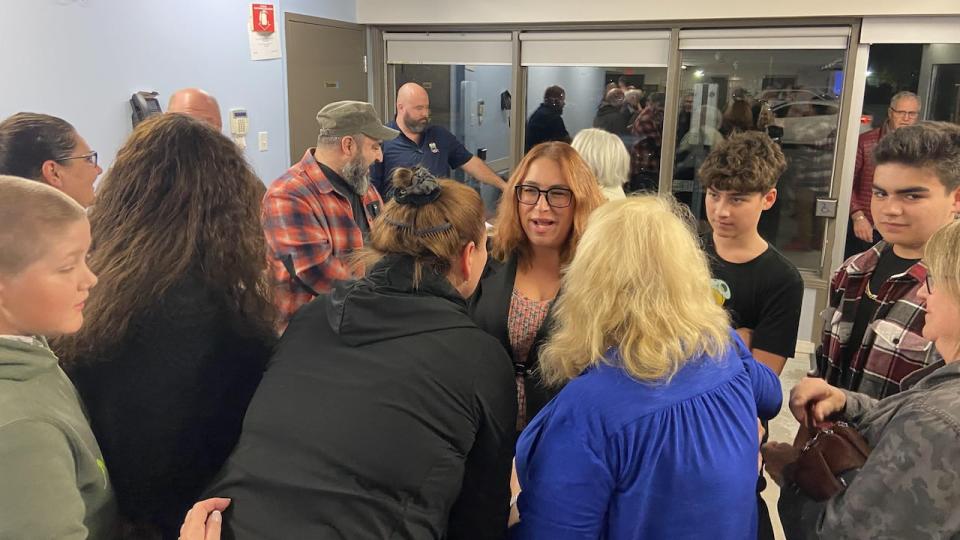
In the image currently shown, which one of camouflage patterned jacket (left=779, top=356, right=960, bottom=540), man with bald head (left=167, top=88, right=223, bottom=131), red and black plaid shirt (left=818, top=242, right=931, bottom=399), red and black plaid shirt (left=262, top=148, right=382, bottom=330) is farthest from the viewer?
man with bald head (left=167, top=88, right=223, bottom=131)

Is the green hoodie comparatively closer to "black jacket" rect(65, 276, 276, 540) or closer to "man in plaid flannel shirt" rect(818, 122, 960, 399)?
"black jacket" rect(65, 276, 276, 540)

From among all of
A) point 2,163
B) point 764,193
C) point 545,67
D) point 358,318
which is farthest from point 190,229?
point 545,67

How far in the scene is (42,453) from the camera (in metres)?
0.88

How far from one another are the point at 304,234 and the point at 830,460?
70.1 inches

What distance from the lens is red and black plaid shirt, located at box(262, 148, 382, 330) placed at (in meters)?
2.37

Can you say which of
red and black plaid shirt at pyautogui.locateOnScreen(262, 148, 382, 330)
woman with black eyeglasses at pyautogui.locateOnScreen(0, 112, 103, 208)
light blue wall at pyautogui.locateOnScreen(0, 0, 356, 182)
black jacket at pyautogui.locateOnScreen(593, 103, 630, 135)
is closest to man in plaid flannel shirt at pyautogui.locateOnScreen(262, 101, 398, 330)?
red and black plaid shirt at pyautogui.locateOnScreen(262, 148, 382, 330)

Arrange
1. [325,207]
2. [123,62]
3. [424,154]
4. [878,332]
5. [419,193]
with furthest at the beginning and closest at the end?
[424,154] → [123,62] → [325,207] → [878,332] → [419,193]

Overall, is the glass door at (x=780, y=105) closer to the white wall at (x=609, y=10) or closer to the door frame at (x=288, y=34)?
the white wall at (x=609, y=10)

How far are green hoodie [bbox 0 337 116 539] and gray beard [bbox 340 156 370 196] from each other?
163 centimetres

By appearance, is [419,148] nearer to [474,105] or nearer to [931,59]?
[474,105]

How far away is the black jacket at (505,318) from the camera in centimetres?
173

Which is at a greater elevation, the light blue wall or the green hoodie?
the light blue wall

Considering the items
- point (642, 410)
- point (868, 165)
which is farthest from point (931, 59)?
point (642, 410)

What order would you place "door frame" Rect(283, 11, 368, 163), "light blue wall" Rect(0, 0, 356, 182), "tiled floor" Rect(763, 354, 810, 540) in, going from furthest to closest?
"door frame" Rect(283, 11, 368, 163), "light blue wall" Rect(0, 0, 356, 182), "tiled floor" Rect(763, 354, 810, 540)
